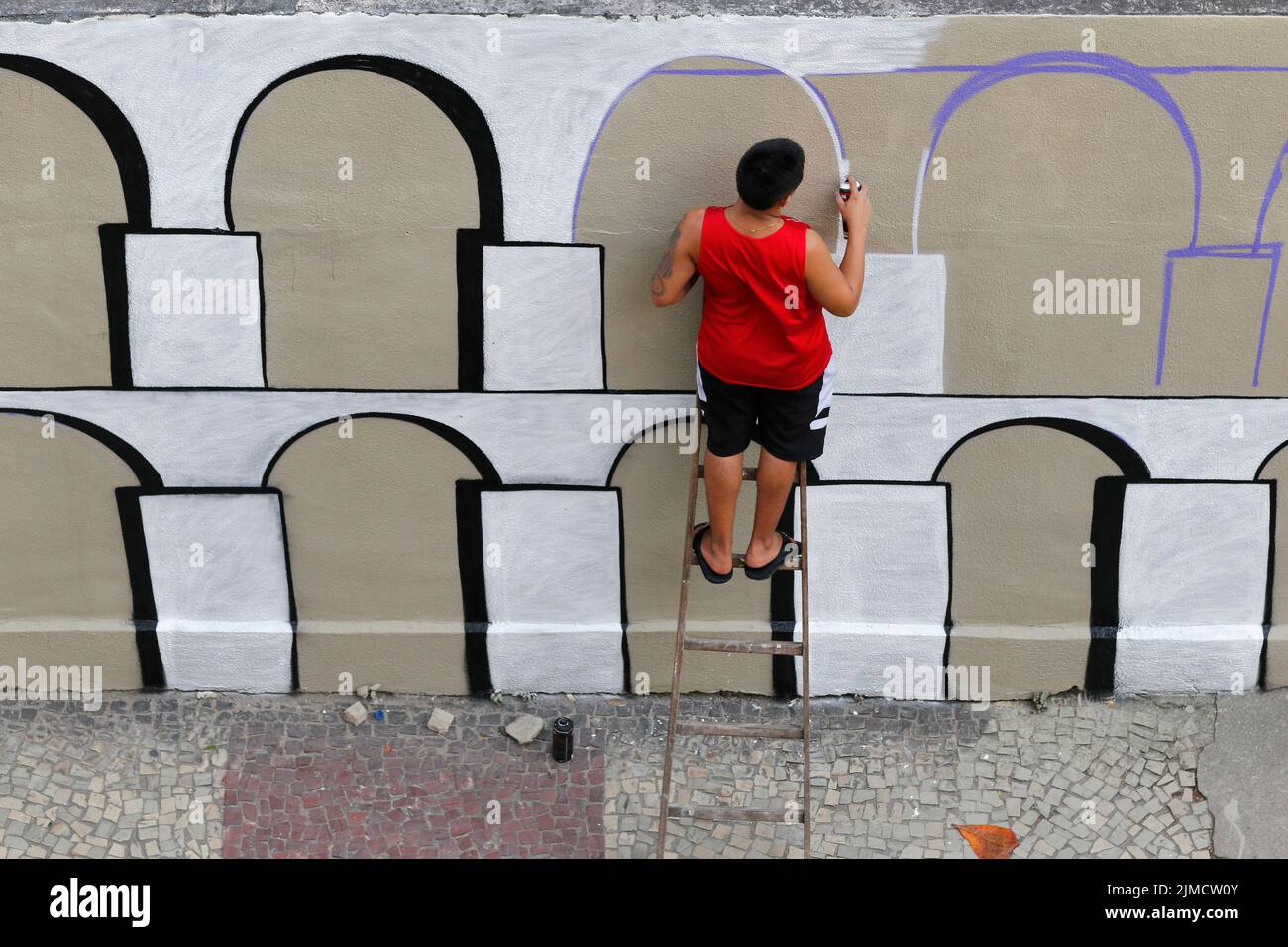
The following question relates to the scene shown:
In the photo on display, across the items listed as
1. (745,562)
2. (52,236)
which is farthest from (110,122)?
(745,562)

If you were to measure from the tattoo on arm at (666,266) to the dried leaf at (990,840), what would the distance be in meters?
2.56

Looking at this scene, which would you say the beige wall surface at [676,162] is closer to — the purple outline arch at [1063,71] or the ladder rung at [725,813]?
the purple outline arch at [1063,71]

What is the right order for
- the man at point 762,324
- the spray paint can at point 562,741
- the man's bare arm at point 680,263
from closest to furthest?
the man at point 762,324, the man's bare arm at point 680,263, the spray paint can at point 562,741

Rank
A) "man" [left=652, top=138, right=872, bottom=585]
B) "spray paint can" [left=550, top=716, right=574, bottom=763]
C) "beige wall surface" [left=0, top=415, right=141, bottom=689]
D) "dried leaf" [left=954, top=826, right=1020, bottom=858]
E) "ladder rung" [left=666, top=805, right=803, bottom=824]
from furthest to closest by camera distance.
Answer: "spray paint can" [left=550, top=716, right=574, bottom=763] → "beige wall surface" [left=0, top=415, right=141, bottom=689] → "dried leaf" [left=954, top=826, right=1020, bottom=858] → "ladder rung" [left=666, top=805, right=803, bottom=824] → "man" [left=652, top=138, right=872, bottom=585]

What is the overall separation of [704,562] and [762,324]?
3.45 feet

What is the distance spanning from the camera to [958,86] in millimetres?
4043

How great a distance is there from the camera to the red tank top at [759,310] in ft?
12.3

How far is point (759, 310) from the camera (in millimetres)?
3889

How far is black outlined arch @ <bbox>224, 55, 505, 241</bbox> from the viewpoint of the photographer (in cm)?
407

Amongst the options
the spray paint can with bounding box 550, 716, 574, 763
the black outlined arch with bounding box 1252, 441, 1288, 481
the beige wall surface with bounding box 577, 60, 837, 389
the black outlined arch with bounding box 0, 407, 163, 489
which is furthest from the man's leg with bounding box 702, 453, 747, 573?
the black outlined arch with bounding box 0, 407, 163, 489

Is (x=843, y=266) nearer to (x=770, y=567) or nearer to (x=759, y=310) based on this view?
(x=759, y=310)

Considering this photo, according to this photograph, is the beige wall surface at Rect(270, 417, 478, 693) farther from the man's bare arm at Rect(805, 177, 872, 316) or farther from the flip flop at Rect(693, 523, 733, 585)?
the man's bare arm at Rect(805, 177, 872, 316)

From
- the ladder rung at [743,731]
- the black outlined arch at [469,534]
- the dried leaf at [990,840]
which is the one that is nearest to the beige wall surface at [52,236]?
the black outlined arch at [469,534]

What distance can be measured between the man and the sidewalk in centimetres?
100
